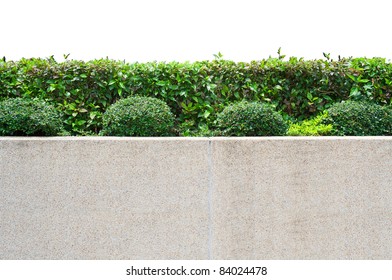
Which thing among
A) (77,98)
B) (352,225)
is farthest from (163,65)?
(352,225)

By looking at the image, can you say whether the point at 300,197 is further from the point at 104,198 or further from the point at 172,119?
the point at 104,198

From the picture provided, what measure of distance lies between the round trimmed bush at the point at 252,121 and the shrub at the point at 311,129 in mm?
135

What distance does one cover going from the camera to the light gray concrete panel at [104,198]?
5.25 metres

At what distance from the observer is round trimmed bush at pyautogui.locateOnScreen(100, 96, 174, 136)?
18.3 ft

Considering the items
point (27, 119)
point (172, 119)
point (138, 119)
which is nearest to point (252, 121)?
point (172, 119)

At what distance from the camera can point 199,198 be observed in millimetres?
5234

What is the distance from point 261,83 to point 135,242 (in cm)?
255

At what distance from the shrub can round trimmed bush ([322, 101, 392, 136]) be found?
0.25ft

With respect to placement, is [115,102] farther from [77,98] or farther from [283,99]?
[283,99]

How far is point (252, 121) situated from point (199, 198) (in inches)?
41.0

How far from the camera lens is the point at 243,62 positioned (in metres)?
6.43

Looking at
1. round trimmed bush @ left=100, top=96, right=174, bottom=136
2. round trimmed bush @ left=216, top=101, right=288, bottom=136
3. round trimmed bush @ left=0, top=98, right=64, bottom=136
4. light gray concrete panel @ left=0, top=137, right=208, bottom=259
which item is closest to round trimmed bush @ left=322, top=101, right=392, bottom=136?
round trimmed bush @ left=216, top=101, right=288, bottom=136

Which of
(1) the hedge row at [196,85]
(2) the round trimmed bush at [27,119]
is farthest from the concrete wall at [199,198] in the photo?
→ (1) the hedge row at [196,85]

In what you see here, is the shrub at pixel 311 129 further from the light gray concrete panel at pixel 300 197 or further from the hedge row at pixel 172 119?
the light gray concrete panel at pixel 300 197
